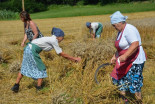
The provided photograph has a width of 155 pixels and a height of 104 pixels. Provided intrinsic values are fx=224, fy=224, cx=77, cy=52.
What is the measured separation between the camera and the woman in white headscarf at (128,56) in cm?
306

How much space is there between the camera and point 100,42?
5691 millimetres

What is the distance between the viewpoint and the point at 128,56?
305 centimetres

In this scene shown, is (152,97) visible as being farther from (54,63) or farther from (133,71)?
(54,63)

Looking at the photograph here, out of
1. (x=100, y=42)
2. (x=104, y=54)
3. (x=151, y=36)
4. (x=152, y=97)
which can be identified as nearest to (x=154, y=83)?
(x=152, y=97)

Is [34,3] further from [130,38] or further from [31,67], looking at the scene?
[130,38]

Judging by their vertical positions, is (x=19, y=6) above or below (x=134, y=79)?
below

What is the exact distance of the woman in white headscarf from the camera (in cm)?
306

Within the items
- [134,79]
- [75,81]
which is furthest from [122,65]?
[75,81]

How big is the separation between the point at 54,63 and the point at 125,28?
3.20m

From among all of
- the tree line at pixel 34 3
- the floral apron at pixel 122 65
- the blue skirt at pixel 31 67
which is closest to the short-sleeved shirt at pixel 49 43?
the blue skirt at pixel 31 67

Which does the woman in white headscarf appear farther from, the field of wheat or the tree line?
the tree line

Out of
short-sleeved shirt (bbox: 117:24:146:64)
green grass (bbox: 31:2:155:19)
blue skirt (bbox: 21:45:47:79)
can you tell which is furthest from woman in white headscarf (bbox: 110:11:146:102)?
green grass (bbox: 31:2:155:19)

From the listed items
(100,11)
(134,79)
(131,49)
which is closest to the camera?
(131,49)

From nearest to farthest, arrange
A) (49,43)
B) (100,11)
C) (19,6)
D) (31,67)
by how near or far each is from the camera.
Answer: (49,43)
(31,67)
(100,11)
(19,6)
